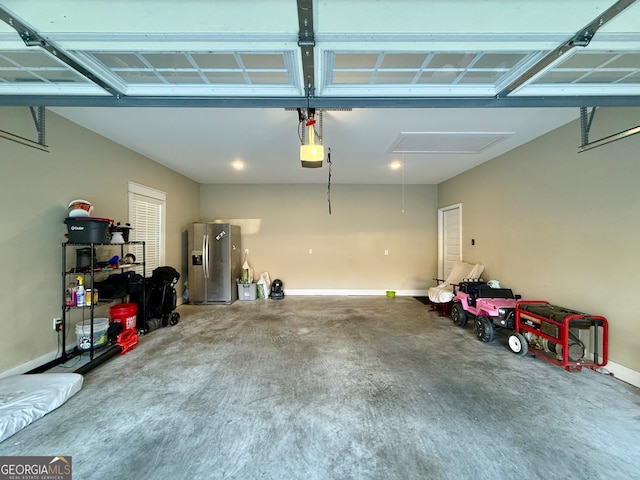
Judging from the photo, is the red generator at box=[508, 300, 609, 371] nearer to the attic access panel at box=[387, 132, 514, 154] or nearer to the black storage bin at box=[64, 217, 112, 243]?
the attic access panel at box=[387, 132, 514, 154]

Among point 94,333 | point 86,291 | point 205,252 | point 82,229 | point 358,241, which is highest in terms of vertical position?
point 82,229

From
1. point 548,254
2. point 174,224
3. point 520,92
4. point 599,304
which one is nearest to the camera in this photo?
point 520,92

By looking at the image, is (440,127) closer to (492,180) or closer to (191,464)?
(492,180)

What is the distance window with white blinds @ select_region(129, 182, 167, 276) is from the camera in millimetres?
3838

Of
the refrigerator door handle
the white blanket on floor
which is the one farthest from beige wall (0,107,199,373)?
the refrigerator door handle

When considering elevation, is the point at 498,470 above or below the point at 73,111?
below

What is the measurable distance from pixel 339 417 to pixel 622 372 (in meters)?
2.83

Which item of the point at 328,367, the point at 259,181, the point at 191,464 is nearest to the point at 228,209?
the point at 259,181

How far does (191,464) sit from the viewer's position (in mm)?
1469

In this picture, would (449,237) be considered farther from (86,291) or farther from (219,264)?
(86,291)

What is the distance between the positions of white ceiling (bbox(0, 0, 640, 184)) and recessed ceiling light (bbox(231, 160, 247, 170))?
1.66m

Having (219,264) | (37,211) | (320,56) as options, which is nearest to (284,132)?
(320,56)

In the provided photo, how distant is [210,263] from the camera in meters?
5.12

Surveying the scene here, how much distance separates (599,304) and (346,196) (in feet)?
14.8
